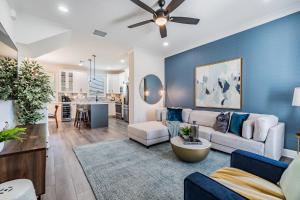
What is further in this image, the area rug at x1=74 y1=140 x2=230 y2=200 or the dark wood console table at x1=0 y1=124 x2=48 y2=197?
the area rug at x1=74 y1=140 x2=230 y2=200

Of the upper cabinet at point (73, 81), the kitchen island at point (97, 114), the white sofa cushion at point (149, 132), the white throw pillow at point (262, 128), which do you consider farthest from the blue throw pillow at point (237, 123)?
the upper cabinet at point (73, 81)

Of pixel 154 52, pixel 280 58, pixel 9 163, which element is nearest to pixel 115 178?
pixel 9 163

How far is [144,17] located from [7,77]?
2.65 meters

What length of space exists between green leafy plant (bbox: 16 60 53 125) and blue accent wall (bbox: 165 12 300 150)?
4243 millimetres

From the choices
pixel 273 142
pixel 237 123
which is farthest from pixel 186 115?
pixel 273 142

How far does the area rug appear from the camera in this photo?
183 centimetres

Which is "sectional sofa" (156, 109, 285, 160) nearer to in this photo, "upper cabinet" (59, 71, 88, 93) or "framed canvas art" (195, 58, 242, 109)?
Result: "framed canvas art" (195, 58, 242, 109)

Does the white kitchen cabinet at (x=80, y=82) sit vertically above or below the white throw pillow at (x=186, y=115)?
above

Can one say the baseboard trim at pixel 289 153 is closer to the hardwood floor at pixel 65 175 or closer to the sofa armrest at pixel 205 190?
the sofa armrest at pixel 205 190

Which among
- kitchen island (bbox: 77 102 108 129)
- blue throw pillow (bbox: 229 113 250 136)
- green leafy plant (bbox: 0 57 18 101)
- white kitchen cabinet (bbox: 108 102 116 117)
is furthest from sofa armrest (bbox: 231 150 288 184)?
white kitchen cabinet (bbox: 108 102 116 117)

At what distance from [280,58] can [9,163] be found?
14.9 ft

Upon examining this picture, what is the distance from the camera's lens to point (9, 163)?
1.44 metres

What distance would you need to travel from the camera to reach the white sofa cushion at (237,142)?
100 inches

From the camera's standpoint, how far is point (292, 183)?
3.43 feet
